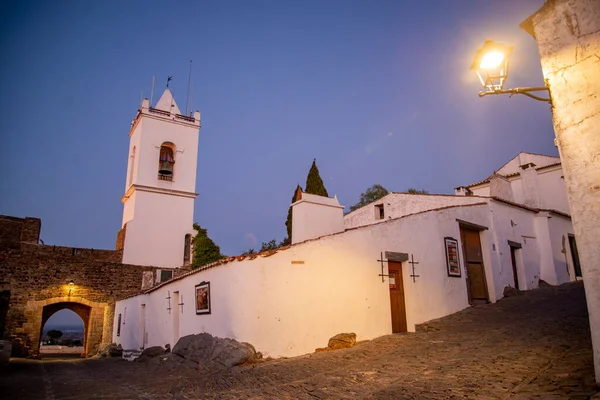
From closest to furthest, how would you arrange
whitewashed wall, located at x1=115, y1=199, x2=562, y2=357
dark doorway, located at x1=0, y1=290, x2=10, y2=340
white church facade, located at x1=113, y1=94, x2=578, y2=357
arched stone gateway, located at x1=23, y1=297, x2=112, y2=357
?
whitewashed wall, located at x1=115, y1=199, x2=562, y2=357 < white church facade, located at x1=113, y1=94, x2=578, y2=357 < dark doorway, located at x1=0, y1=290, x2=10, y2=340 < arched stone gateway, located at x1=23, y1=297, x2=112, y2=357

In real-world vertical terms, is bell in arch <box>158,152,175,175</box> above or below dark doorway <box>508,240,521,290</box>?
above

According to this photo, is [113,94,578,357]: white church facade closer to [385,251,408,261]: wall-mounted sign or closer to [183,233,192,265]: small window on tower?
[385,251,408,261]: wall-mounted sign

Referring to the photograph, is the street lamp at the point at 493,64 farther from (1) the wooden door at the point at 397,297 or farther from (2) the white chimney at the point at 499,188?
(2) the white chimney at the point at 499,188

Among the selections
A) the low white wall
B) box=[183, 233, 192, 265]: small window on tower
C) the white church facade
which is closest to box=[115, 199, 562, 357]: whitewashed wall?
the white church facade

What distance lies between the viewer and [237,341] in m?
9.68

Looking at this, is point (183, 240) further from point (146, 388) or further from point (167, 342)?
point (146, 388)

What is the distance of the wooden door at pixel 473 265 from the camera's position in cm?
1367

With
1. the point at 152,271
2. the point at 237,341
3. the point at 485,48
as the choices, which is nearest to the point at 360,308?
the point at 237,341

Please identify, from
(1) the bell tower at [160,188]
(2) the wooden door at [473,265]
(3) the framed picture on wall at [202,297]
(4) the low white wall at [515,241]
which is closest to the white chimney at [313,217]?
(3) the framed picture on wall at [202,297]

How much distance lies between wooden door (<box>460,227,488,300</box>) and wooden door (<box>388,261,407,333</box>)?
341 centimetres

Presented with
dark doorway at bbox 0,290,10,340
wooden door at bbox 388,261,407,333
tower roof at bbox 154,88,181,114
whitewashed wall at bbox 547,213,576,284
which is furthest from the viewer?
tower roof at bbox 154,88,181,114

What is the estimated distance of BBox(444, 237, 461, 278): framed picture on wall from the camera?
12.8 metres

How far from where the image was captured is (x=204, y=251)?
22.7 meters

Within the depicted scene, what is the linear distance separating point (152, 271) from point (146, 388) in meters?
15.5
